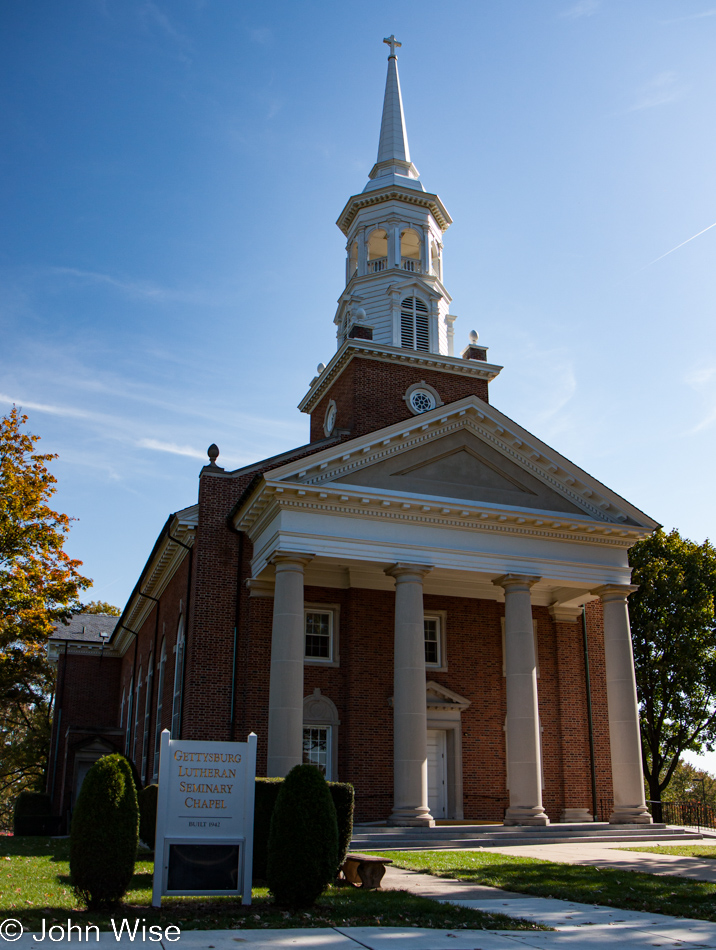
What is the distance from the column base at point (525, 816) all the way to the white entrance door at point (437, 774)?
412 cm

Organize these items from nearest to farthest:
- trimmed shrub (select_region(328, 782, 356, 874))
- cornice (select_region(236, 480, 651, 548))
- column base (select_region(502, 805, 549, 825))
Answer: trimmed shrub (select_region(328, 782, 356, 874)), column base (select_region(502, 805, 549, 825)), cornice (select_region(236, 480, 651, 548))

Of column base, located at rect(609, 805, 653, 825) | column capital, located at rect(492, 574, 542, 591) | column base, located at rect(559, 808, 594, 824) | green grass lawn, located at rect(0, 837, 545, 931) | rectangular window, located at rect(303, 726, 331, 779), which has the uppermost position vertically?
column capital, located at rect(492, 574, 542, 591)

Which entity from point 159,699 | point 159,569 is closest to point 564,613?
point 159,569

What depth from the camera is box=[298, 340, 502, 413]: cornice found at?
2867 centimetres

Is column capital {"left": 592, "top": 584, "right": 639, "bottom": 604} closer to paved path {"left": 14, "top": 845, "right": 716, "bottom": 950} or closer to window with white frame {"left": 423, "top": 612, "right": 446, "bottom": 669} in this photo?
window with white frame {"left": 423, "top": 612, "right": 446, "bottom": 669}

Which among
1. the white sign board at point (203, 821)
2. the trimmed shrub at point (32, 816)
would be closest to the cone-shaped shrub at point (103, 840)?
the white sign board at point (203, 821)

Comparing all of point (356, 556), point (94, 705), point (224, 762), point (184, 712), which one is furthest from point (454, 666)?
point (94, 705)

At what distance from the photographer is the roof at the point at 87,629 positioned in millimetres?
48188

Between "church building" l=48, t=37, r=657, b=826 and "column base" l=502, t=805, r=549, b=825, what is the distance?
54mm

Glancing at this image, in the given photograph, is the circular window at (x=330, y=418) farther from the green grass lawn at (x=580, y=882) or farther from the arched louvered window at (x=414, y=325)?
the green grass lawn at (x=580, y=882)

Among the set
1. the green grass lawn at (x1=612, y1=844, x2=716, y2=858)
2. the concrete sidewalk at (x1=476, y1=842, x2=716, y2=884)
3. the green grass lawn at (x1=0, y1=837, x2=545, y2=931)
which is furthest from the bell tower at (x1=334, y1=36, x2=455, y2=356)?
the green grass lawn at (x1=0, y1=837, x2=545, y2=931)

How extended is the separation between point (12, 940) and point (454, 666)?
19.5 meters

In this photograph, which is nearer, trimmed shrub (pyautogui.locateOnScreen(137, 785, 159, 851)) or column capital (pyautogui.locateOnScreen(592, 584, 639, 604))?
trimmed shrub (pyautogui.locateOnScreen(137, 785, 159, 851))

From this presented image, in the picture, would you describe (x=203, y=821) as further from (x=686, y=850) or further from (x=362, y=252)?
(x=362, y=252)
